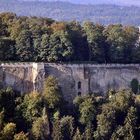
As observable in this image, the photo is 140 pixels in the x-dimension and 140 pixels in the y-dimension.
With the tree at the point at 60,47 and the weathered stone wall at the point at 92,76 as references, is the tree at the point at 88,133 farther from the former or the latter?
the tree at the point at 60,47

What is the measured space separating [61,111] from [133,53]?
810 cm

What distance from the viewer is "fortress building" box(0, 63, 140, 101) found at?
48.8m

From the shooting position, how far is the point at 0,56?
49875 millimetres

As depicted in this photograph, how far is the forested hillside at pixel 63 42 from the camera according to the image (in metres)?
50.2

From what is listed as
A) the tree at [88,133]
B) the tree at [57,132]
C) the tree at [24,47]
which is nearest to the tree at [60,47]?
the tree at [24,47]

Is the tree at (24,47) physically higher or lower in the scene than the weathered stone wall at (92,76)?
higher

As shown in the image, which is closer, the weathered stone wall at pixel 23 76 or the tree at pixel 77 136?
the tree at pixel 77 136

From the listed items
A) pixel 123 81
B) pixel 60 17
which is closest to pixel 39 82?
pixel 123 81

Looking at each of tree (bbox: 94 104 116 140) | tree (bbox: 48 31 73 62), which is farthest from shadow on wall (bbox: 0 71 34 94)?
tree (bbox: 94 104 116 140)

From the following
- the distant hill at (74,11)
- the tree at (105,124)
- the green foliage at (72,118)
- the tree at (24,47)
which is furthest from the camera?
the distant hill at (74,11)

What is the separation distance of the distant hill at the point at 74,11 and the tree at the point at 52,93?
65.6m

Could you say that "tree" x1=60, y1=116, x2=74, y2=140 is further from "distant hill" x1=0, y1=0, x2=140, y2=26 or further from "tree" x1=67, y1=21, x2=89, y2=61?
"distant hill" x1=0, y1=0, x2=140, y2=26

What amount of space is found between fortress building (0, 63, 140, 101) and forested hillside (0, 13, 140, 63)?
0.96 meters

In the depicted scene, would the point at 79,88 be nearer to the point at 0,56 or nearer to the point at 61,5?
the point at 0,56
